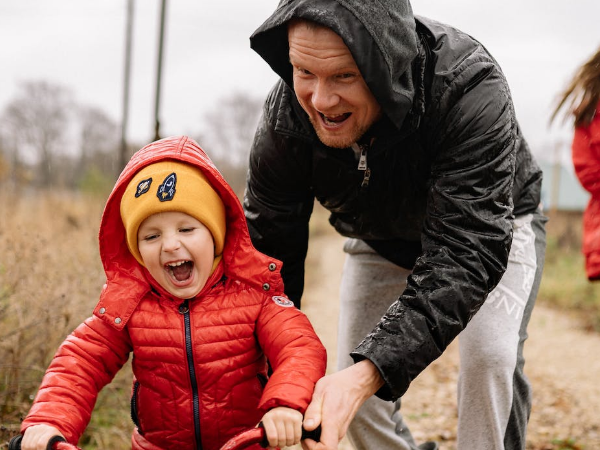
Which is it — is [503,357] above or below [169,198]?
below

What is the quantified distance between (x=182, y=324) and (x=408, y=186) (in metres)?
1.03

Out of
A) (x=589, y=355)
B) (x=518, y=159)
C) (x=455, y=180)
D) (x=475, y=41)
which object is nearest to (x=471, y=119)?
(x=455, y=180)

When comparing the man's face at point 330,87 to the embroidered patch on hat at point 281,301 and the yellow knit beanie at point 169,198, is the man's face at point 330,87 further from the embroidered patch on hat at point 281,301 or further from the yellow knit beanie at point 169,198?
the embroidered patch on hat at point 281,301

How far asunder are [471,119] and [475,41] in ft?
1.43

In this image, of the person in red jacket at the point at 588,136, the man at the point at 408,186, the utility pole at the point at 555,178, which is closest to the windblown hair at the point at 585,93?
the person in red jacket at the point at 588,136

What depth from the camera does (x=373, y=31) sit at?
2252 mm

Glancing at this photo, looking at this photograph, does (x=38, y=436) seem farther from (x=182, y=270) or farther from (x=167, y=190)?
(x=167, y=190)

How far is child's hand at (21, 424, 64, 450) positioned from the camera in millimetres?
2148

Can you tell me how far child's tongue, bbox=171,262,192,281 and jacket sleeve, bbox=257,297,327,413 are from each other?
1.05ft

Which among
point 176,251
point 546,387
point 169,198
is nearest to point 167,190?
point 169,198

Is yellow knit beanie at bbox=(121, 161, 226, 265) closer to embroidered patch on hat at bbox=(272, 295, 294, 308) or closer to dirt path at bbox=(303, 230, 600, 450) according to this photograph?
embroidered patch on hat at bbox=(272, 295, 294, 308)

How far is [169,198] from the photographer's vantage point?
99.0 inches

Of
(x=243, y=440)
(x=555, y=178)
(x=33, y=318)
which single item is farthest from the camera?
(x=555, y=178)

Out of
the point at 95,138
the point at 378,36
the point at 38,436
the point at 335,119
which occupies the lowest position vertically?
the point at 95,138
